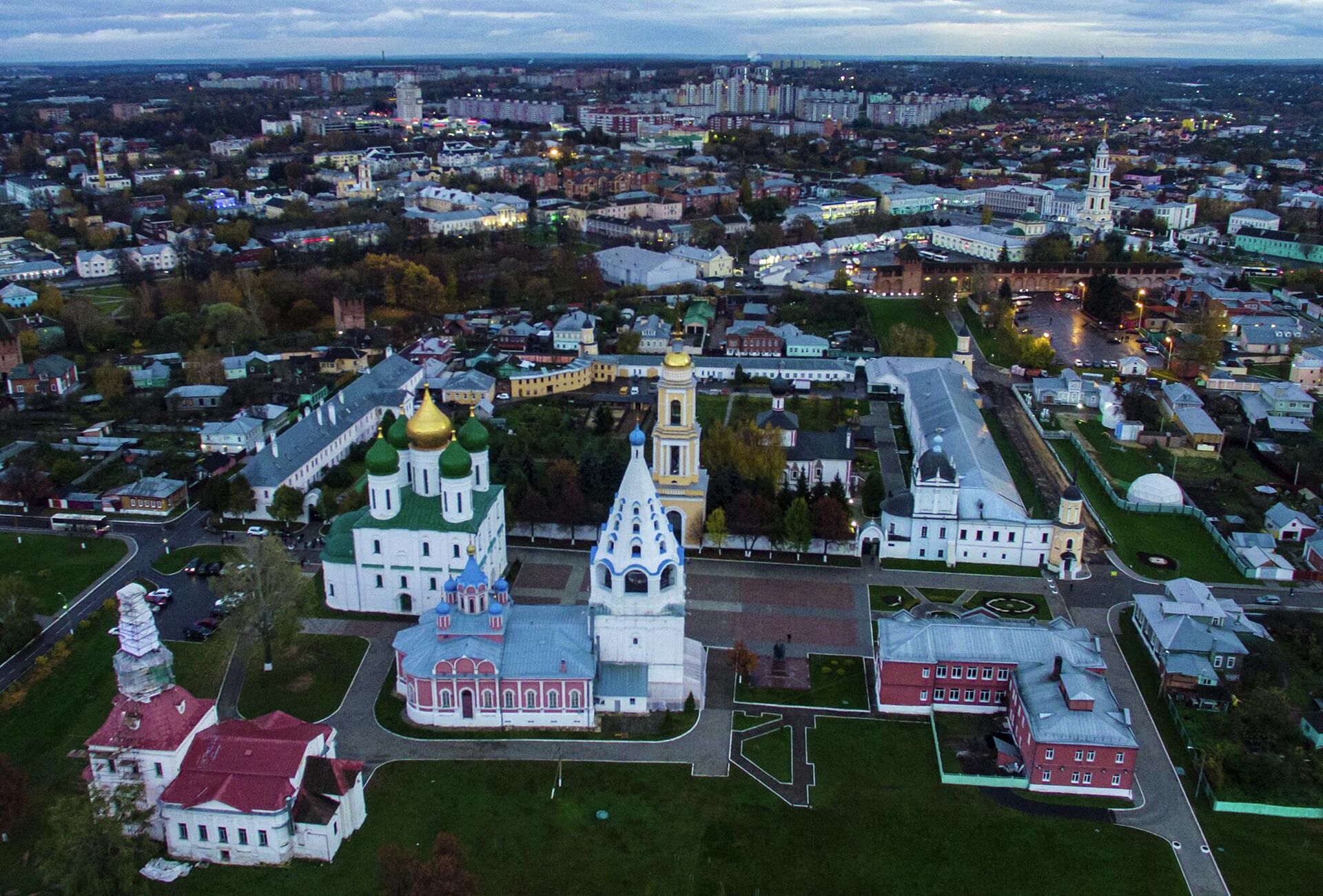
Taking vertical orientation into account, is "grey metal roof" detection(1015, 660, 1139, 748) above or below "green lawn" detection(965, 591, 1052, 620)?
above

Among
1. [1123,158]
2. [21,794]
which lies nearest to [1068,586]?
[21,794]

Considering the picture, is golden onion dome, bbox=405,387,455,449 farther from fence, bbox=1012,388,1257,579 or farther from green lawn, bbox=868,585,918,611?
fence, bbox=1012,388,1257,579

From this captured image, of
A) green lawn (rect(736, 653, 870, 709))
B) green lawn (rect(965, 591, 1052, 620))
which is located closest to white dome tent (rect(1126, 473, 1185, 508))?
green lawn (rect(965, 591, 1052, 620))

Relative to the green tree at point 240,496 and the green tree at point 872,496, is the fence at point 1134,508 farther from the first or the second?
the green tree at point 240,496

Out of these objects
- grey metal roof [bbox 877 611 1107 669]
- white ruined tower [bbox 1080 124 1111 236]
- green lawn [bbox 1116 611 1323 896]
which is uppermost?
white ruined tower [bbox 1080 124 1111 236]

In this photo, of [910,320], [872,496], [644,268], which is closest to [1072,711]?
[872,496]

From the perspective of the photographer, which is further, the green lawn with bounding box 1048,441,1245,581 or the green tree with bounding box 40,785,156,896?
the green lawn with bounding box 1048,441,1245,581
